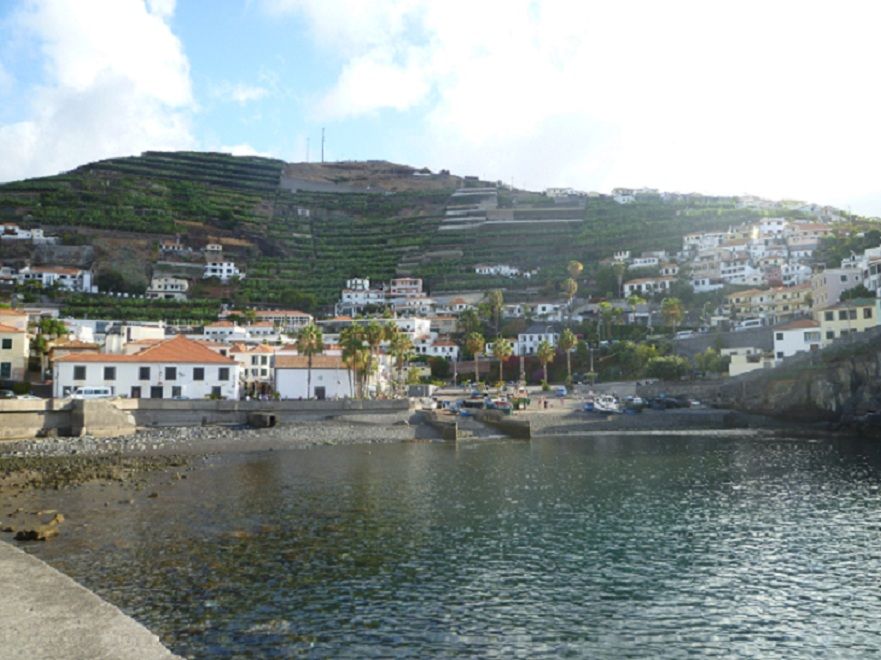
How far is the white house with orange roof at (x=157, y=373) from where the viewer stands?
2419 inches

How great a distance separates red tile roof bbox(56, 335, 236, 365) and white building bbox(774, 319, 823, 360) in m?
61.4

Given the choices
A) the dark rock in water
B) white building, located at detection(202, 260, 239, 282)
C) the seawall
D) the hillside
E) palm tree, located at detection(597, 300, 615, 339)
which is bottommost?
the dark rock in water

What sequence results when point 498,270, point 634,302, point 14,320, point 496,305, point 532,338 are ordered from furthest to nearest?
point 498,270
point 496,305
point 532,338
point 634,302
point 14,320

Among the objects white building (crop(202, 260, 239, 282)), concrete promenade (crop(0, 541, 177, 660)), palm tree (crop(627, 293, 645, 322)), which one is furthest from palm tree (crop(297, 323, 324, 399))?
white building (crop(202, 260, 239, 282))

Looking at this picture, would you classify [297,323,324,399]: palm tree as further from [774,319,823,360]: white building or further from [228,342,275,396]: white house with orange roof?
[774,319,823,360]: white building

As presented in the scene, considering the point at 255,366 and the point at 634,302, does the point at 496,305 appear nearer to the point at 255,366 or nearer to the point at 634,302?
the point at 634,302

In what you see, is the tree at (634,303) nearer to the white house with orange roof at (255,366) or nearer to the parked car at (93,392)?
the white house with orange roof at (255,366)

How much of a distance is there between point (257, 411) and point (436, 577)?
45.7 meters

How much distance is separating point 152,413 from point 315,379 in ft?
57.7

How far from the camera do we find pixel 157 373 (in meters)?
64.1

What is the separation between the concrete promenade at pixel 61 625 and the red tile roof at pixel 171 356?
48157 millimetres

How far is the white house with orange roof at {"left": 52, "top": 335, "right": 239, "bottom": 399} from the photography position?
6144 cm

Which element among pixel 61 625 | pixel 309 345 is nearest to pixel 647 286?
pixel 309 345

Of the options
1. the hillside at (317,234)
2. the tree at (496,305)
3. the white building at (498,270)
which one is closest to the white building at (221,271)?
the hillside at (317,234)
